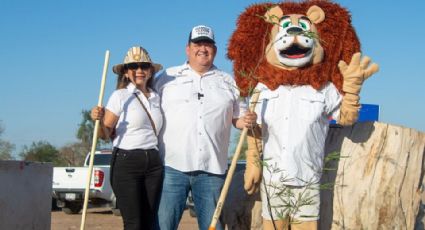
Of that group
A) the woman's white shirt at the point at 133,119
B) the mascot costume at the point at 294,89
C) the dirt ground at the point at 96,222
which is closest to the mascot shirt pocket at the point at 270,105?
the mascot costume at the point at 294,89

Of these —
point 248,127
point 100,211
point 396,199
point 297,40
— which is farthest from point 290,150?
point 100,211

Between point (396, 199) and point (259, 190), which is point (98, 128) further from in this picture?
point (396, 199)

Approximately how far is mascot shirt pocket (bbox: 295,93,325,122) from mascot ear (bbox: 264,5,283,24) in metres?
0.70

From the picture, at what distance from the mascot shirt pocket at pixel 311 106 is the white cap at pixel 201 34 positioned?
888mm

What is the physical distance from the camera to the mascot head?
5.11 meters

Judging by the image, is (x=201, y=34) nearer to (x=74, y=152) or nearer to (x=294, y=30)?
(x=294, y=30)

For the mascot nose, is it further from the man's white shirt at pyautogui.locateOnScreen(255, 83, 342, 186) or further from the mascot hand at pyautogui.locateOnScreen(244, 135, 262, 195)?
the mascot hand at pyautogui.locateOnScreen(244, 135, 262, 195)

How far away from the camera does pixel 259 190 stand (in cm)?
541

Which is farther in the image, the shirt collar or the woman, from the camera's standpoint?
the shirt collar

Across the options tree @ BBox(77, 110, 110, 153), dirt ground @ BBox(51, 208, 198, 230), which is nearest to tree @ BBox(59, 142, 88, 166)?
tree @ BBox(77, 110, 110, 153)

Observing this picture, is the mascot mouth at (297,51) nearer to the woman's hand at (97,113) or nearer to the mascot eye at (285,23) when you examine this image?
the mascot eye at (285,23)

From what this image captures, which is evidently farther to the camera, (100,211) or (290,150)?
(100,211)

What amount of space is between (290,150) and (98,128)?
1543 millimetres

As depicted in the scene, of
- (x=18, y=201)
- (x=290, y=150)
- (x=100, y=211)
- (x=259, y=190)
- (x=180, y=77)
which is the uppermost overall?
(x=180, y=77)
